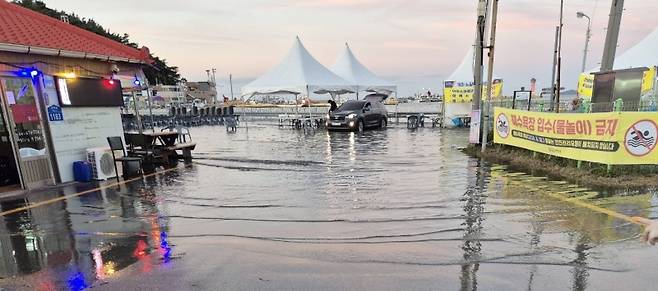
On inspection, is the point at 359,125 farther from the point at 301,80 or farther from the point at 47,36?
the point at 47,36

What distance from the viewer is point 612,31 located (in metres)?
13.2

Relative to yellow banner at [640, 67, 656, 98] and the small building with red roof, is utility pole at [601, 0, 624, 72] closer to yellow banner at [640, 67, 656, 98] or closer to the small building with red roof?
yellow banner at [640, 67, 656, 98]

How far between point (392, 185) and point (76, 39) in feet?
27.4

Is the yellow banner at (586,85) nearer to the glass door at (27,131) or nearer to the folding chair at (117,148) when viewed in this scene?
the folding chair at (117,148)

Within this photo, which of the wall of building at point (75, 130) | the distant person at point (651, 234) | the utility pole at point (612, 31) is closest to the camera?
the distant person at point (651, 234)

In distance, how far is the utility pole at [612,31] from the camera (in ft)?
42.7

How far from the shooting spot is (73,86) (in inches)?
397

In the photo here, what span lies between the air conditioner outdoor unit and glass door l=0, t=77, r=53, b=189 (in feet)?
2.89

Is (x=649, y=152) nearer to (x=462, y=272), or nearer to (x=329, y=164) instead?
(x=462, y=272)

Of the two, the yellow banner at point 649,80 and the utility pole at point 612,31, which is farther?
the yellow banner at point 649,80

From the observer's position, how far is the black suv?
24.5 m

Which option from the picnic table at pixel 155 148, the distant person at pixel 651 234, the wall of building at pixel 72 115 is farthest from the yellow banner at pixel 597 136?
the wall of building at pixel 72 115

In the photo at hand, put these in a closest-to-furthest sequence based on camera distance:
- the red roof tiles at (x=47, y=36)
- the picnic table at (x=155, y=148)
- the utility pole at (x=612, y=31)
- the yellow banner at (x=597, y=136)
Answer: the yellow banner at (x=597, y=136), the red roof tiles at (x=47, y=36), the picnic table at (x=155, y=148), the utility pole at (x=612, y=31)

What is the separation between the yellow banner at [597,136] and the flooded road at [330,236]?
116 centimetres
